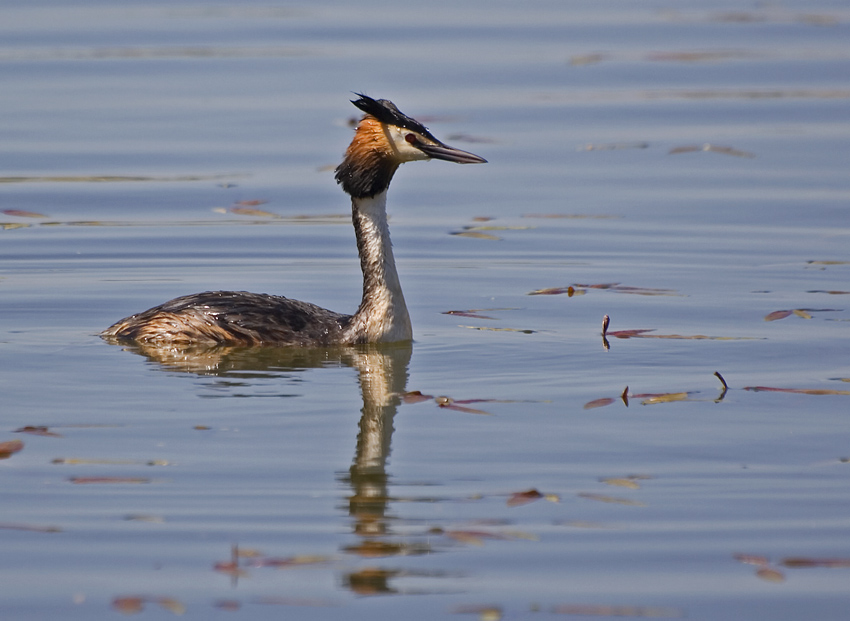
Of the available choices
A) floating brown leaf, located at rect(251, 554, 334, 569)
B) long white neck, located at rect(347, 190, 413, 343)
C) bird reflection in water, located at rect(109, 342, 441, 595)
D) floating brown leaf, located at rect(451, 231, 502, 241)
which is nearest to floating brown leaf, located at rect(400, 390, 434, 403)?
bird reflection in water, located at rect(109, 342, 441, 595)

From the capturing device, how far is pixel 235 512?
6832mm

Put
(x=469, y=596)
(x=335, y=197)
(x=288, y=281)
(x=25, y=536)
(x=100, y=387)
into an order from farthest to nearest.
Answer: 1. (x=335, y=197)
2. (x=288, y=281)
3. (x=100, y=387)
4. (x=25, y=536)
5. (x=469, y=596)

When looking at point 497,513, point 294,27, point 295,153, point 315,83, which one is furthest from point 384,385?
point 294,27

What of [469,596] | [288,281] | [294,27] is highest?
[294,27]

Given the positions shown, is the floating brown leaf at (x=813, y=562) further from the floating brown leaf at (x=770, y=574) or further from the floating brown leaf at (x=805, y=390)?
the floating brown leaf at (x=805, y=390)

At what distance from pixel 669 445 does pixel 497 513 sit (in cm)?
147

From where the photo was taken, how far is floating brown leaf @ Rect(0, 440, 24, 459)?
7.75 m

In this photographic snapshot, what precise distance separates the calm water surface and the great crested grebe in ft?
0.70

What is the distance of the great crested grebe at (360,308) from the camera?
33.4ft

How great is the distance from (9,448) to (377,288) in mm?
3374

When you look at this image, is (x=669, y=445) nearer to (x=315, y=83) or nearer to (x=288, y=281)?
(x=288, y=281)

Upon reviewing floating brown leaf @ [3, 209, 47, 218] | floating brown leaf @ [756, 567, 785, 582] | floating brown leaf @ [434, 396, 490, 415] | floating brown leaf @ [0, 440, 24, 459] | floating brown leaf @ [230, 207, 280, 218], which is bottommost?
floating brown leaf @ [756, 567, 785, 582]

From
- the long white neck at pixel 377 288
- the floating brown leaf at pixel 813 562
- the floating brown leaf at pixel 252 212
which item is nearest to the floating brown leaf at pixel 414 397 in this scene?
the long white neck at pixel 377 288

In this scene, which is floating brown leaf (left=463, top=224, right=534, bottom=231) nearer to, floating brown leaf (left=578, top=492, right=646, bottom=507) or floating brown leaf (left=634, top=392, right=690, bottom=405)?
floating brown leaf (left=634, top=392, right=690, bottom=405)
